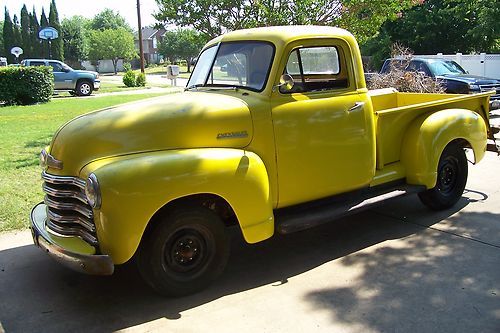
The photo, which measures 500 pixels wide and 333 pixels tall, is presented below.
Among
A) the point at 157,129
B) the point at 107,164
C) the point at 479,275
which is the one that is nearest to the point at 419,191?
the point at 479,275

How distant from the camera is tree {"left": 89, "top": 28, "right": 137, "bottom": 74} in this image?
6438cm

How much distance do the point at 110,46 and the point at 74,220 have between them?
65.2 meters

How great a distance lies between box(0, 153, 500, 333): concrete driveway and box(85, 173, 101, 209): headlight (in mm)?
891

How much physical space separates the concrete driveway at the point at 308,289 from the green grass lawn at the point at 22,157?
66 centimetres

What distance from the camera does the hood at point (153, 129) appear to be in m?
3.73

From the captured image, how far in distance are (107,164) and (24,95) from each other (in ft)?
56.7

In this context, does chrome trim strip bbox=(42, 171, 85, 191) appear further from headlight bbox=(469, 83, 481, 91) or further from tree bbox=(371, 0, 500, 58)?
tree bbox=(371, 0, 500, 58)

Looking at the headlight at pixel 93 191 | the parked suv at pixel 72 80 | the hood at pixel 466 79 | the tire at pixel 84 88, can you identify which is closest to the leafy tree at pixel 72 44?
the parked suv at pixel 72 80

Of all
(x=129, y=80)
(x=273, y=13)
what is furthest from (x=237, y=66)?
(x=129, y=80)

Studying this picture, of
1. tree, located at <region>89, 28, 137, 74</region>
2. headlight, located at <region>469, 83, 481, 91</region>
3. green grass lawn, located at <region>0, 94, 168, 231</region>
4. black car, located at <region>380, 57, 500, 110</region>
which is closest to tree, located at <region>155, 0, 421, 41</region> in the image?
black car, located at <region>380, 57, 500, 110</region>

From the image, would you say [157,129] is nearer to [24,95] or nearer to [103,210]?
[103,210]

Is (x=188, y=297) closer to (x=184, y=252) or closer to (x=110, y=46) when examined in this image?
(x=184, y=252)

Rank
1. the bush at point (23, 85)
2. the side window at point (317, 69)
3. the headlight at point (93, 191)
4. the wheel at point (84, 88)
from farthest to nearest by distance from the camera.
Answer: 1. the wheel at point (84, 88)
2. the bush at point (23, 85)
3. the side window at point (317, 69)
4. the headlight at point (93, 191)

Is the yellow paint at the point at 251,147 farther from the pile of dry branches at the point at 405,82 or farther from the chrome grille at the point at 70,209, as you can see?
the pile of dry branches at the point at 405,82
